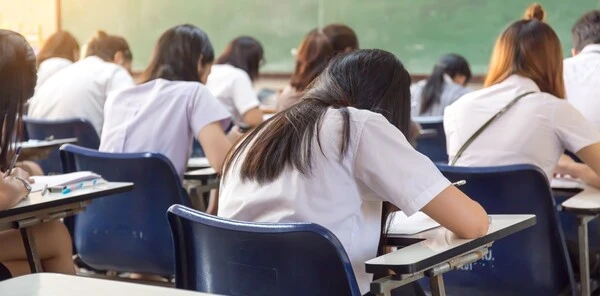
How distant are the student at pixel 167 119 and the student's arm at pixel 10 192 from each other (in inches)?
39.8

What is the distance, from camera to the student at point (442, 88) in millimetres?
6109

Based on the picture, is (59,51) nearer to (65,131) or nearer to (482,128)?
(65,131)

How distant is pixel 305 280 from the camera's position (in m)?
1.80

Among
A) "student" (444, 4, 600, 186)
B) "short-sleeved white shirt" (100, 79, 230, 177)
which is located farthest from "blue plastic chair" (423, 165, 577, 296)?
"short-sleeved white shirt" (100, 79, 230, 177)

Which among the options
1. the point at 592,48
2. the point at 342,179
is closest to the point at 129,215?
the point at 342,179

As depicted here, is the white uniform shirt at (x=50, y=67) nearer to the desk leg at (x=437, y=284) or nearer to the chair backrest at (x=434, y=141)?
the chair backrest at (x=434, y=141)

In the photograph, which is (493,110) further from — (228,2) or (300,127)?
(228,2)

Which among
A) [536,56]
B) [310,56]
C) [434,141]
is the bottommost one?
[434,141]

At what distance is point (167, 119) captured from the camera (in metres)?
3.55

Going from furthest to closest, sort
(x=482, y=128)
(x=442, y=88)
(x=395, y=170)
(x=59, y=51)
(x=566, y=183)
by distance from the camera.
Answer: (x=59, y=51) < (x=442, y=88) < (x=566, y=183) < (x=482, y=128) < (x=395, y=170)

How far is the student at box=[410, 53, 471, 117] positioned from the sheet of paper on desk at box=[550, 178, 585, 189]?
2.80m

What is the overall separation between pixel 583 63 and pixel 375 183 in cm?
217

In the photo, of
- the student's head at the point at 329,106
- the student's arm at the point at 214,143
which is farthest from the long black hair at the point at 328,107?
the student's arm at the point at 214,143

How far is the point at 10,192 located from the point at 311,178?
37.4 inches
